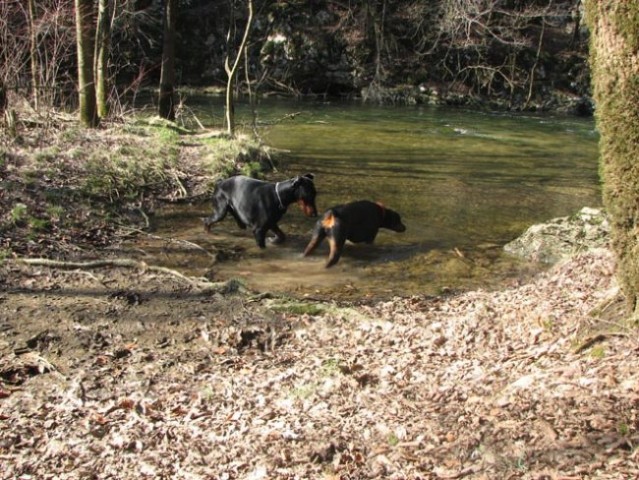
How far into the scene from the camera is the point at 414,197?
13.5 m

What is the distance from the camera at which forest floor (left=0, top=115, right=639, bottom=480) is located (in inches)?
165

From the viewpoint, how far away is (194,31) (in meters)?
41.6

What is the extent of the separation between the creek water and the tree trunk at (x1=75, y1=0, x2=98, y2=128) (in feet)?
12.2

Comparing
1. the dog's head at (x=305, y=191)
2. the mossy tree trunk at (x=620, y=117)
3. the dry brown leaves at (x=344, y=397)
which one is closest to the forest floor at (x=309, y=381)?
the dry brown leaves at (x=344, y=397)

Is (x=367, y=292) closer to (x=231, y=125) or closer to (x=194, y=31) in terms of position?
(x=231, y=125)

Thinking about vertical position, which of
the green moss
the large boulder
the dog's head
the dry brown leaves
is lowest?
the dry brown leaves

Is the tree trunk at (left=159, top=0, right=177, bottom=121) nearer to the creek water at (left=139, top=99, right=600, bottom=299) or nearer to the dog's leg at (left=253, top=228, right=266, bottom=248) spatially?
the creek water at (left=139, top=99, right=600, bottom=299)

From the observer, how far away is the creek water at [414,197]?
882cm

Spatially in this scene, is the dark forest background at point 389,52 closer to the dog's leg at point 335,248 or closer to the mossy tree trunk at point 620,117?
the dog's leg at point 335,248

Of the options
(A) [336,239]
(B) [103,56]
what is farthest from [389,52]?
(A) [336,239]

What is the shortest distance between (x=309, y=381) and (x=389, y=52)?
35.5 meters

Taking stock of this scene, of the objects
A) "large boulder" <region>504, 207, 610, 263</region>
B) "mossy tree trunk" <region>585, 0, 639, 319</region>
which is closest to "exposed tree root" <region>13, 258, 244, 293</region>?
"mossy tree trunk" <region>585, 0, 639, 319</region>

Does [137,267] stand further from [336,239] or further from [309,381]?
[309,381]

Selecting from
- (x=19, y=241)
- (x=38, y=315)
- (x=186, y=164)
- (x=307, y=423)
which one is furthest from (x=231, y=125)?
(x=307, y=423)
